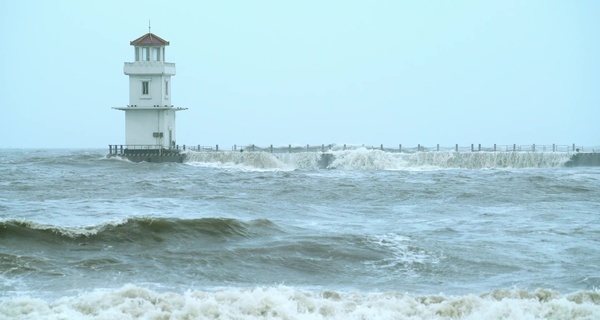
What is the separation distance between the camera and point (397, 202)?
2964cm

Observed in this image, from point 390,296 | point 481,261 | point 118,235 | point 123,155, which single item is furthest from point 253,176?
point 390,296

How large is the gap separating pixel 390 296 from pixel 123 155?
42275 mm

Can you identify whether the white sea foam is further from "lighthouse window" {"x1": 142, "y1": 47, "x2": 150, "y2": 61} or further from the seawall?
the seawall

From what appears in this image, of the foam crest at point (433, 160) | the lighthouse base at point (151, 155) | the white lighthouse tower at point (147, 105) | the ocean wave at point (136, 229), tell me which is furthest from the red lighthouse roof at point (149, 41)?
the ocean wave at point (136, 229)

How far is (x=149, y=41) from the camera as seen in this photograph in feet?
175

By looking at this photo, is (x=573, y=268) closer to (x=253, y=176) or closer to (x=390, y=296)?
(x=390, y=296)

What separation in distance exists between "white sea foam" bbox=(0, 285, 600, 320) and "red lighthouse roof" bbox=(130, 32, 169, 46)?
41664 mm

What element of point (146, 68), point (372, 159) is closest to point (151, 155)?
point (146, 68)

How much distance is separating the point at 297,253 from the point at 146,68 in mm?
37822

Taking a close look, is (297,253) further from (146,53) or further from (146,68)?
(146,53)

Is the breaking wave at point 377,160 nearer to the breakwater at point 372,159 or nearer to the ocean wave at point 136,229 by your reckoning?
the breakwater at point 372,159

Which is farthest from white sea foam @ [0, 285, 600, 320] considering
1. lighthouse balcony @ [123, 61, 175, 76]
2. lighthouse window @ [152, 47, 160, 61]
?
lighthouse window @ [152, 47, 160, 61]

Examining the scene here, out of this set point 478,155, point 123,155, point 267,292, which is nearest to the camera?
point 267,292

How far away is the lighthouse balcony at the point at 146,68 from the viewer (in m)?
53.1
